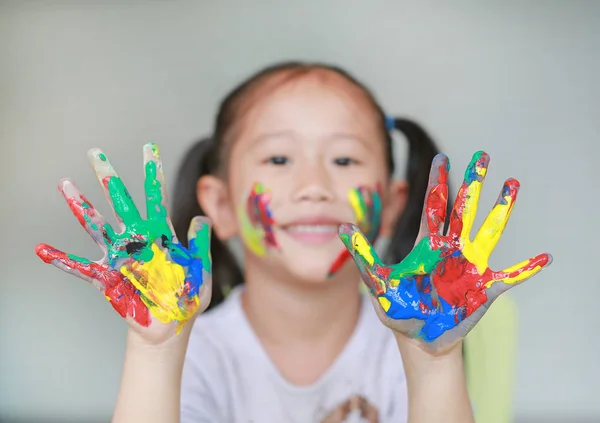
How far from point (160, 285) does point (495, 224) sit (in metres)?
0.42

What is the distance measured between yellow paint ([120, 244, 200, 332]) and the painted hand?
0.22 meters

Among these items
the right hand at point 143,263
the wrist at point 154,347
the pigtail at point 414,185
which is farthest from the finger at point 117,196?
the pigtail at point 414,185

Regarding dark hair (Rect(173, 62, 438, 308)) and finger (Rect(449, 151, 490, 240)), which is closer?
finger (Rect(449, 151, 490, 240))

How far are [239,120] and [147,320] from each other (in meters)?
0.50

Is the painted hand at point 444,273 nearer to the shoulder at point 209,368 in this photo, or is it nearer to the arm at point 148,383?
the arm at point 148,383

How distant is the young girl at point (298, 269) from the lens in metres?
0.78

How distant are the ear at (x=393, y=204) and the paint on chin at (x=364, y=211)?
7 cm

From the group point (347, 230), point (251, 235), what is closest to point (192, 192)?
point (251, 235)

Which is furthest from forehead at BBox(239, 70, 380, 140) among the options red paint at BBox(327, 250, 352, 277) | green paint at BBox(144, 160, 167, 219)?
green paint at BBox(144, 160, 167, 219)

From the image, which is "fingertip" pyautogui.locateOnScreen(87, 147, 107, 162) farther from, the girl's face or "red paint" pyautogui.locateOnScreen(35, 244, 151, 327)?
the girl's face

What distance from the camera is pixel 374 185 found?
1128mm

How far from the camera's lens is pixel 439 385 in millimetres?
782

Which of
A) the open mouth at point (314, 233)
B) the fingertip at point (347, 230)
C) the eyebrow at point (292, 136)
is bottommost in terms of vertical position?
the fingertip at point (347, 230)

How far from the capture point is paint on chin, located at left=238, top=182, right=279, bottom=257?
1.08m
